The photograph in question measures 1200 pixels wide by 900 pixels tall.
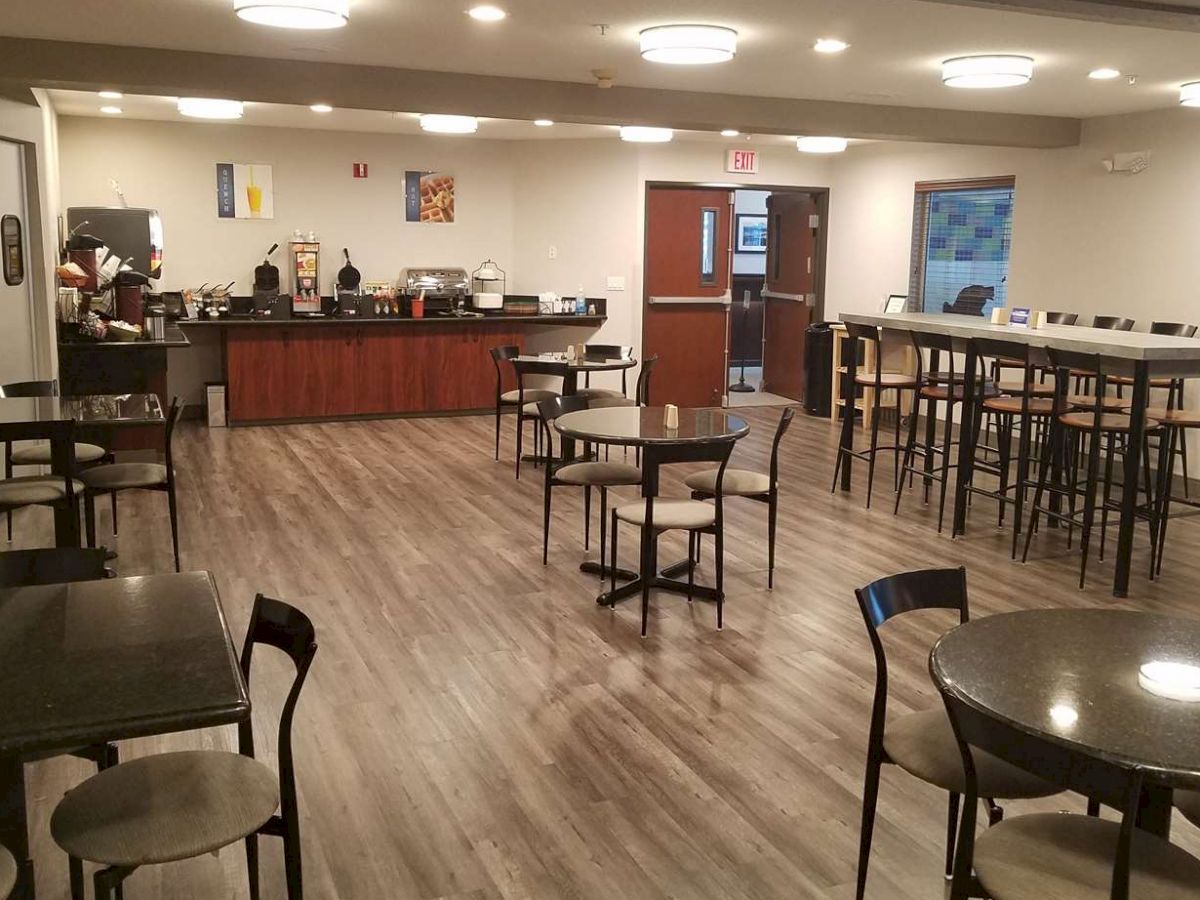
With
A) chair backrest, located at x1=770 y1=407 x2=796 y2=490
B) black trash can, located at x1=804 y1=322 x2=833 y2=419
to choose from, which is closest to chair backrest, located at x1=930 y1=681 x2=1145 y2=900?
chair backrest, located at x1=770 y1=407 x2=796 y2=490

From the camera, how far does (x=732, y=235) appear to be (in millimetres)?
10547

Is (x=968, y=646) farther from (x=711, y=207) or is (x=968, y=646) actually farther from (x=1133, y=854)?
(x=711, y=207)

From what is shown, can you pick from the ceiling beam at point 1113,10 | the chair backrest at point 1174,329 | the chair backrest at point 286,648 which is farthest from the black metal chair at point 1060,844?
the chair backrest at point 1174,329

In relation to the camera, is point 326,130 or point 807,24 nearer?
point 807,24

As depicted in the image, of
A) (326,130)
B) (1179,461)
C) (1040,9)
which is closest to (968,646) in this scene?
(1040,9)

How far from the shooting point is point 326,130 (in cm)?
984

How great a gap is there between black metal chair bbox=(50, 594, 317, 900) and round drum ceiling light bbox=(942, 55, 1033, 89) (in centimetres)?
473

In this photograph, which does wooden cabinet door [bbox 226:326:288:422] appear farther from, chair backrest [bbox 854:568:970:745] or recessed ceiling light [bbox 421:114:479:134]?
chair backrest [bbox 854:568:970:745]

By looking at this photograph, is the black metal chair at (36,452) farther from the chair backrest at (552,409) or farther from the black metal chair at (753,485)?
the black metal chair at (753,485)

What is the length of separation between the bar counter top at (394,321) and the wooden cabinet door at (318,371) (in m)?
0.09

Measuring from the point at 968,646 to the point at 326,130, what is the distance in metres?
8.76

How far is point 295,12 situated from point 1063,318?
5.81 metres

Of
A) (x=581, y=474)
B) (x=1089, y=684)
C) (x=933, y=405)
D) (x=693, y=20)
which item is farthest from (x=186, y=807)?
(x=933, y=405)

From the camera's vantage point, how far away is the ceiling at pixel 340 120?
8.09 metres
